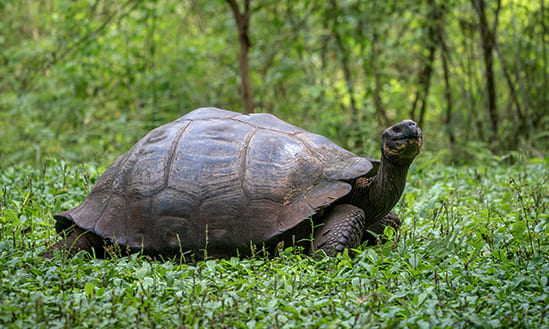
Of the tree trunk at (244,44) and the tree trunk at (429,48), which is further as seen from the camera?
the tree trunk at (429,48)

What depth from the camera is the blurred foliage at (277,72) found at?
24.3ft

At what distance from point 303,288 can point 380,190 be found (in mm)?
989

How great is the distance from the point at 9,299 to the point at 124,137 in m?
6.05

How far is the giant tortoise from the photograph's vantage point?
2.89m

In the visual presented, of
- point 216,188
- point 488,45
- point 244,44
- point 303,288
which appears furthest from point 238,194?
→ point 488,45

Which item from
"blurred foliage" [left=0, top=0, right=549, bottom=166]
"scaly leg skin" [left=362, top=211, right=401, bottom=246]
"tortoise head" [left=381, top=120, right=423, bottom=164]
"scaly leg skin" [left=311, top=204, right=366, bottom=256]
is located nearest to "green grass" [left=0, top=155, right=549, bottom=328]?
"scaly leg skin" [left=311, top=204, right=366, bottom=256]

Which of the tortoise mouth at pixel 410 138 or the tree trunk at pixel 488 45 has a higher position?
the tree trunk at pixel 488 45

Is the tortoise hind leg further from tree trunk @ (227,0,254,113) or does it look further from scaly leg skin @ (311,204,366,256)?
tree trunk @ (227,0,254,113)

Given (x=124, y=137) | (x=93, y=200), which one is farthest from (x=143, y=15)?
(x=93, y=200)

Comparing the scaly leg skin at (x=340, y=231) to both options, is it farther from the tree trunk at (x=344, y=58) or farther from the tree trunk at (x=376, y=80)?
the tree trunk at (x=376, y=80)

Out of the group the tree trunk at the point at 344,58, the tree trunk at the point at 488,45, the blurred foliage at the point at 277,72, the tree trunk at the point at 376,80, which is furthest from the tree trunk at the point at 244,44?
the tree trunk at the point at 488,45

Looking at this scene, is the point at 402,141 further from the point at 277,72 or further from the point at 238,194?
the point at 277,72

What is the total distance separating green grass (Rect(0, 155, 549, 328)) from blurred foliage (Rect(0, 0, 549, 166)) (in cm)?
431

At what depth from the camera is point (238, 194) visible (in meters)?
2.93
